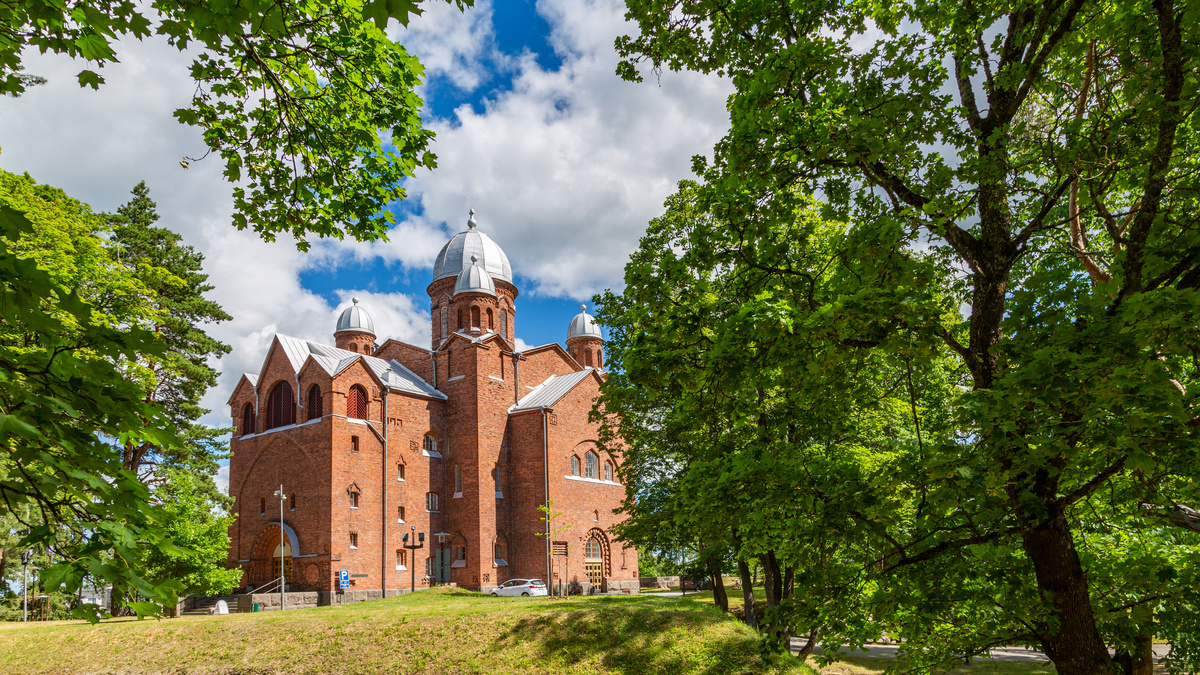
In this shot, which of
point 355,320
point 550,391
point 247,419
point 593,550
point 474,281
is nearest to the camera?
point 247,419

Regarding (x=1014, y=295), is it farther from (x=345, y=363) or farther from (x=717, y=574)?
(x=345, y=363)

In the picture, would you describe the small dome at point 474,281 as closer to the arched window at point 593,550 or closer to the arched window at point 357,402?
the arched window at point 357,402

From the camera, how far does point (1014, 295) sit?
5199mm

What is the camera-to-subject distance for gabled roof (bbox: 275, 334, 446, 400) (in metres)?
32.9

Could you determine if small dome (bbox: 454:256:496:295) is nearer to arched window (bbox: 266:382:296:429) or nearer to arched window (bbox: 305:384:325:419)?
arched window (bbox: 305:384:325:419)

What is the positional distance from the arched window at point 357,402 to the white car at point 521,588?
393 inches

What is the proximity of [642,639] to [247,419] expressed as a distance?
29.0m

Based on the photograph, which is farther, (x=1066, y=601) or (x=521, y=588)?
(x=521, y=588)

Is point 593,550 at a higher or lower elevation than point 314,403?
lower

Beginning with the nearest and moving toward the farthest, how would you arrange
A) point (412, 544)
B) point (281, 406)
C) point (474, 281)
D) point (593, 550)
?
point (412, 544), point (281, 406), point (593, 550), point (474, 281)

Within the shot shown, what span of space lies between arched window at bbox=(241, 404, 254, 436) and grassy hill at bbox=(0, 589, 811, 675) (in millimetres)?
18227

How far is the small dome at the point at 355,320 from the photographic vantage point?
147 feet

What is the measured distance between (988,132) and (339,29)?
559 centimetres

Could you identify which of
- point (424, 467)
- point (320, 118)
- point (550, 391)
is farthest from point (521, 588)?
point (320, 118)
